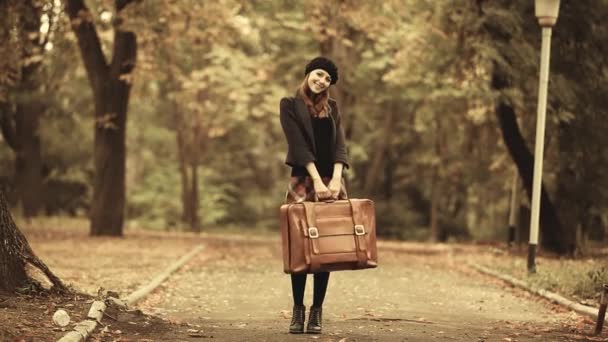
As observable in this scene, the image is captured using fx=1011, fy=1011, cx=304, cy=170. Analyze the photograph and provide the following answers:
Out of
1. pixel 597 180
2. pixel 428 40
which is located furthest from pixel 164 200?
pixel 597 180

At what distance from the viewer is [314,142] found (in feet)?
26.2

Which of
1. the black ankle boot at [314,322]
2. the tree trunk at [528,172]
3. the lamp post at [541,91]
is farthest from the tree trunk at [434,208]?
the black ankle boot at [314,322]

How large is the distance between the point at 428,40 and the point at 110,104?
23.9 feet

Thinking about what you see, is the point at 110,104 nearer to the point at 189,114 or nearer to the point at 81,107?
the point at 81,107

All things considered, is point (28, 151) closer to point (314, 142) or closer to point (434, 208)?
point (434, 208)

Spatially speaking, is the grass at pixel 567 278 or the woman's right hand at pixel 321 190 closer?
the woman's right hand at pixel 321 190

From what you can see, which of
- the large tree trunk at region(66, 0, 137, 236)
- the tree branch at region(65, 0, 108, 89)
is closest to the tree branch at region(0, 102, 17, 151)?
the large tree trunk at region(66, 0, 137, 236)

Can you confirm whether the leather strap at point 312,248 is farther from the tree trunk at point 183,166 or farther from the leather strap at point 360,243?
the tree trunk at point 183,166

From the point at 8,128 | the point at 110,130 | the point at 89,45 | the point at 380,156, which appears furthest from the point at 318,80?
the point at 380,156

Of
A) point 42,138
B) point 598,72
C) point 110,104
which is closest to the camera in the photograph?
point 598,72

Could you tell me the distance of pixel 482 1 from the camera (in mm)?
18859

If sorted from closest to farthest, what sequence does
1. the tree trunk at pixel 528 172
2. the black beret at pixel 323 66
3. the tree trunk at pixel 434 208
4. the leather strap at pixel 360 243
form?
the leather strap at pixel 360 243 → the black beret at pixel 323 66 → the tree trunk at pixel 528 172 → the tree trunk at pixel 434 208

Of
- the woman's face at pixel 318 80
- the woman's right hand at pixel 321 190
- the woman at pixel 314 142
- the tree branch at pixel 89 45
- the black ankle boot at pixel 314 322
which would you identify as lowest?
the black ankle boot at pixel 314 322

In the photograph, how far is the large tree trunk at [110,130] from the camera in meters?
22.7
